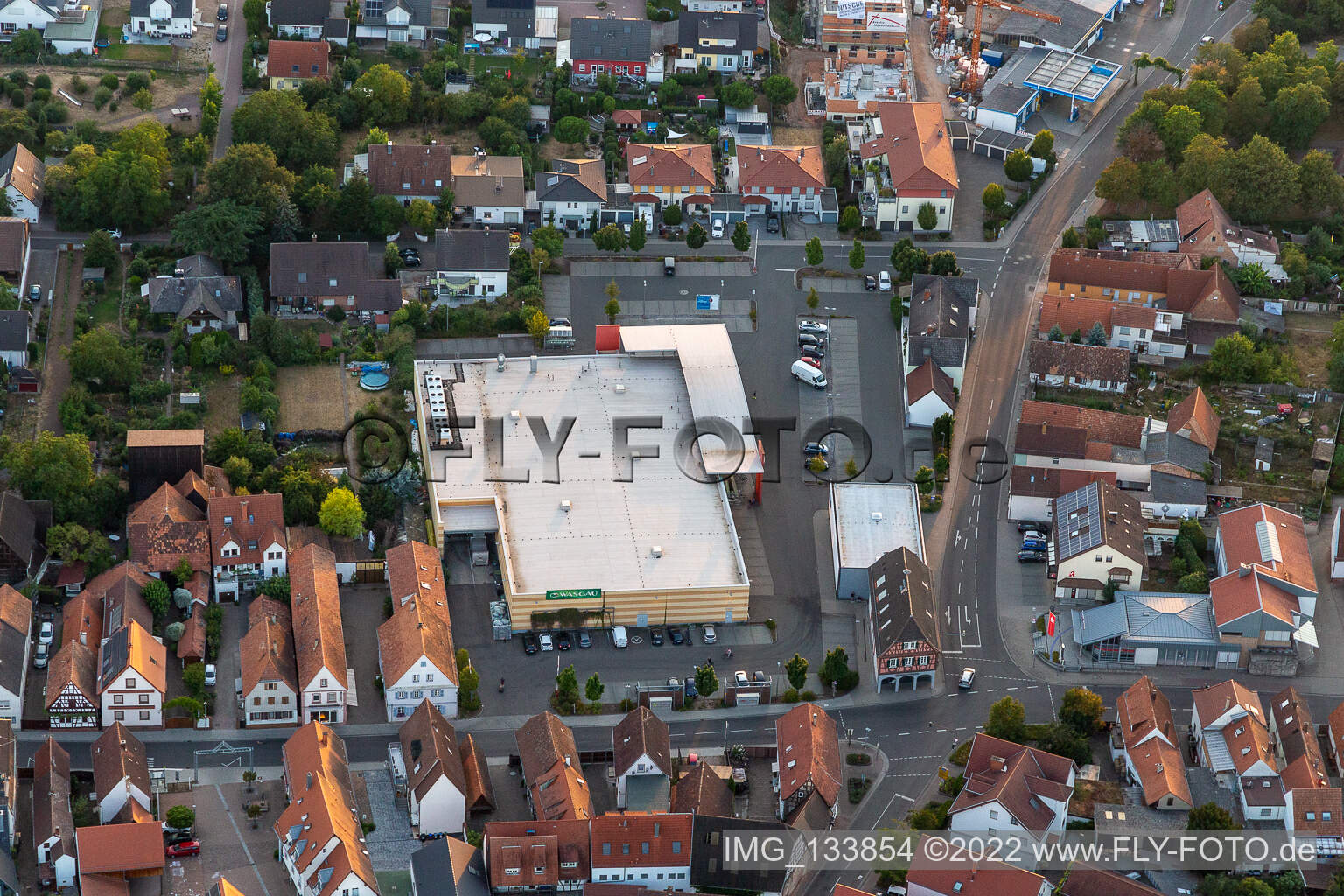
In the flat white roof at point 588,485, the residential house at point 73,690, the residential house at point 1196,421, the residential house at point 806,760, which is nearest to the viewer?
the residential house at point 806,760

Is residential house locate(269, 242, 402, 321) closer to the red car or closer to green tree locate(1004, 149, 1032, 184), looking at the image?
the red car

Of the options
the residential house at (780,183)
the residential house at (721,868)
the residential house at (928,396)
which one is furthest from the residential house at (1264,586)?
the residential house at (780,183)

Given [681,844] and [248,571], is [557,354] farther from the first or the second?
[681,844]

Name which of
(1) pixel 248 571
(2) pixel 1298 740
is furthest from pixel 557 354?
(2) pixel 1298 740

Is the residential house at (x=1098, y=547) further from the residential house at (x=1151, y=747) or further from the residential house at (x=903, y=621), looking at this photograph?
the residential house at (x=1151, y=747)

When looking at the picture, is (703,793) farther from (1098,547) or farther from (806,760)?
(1098,547)

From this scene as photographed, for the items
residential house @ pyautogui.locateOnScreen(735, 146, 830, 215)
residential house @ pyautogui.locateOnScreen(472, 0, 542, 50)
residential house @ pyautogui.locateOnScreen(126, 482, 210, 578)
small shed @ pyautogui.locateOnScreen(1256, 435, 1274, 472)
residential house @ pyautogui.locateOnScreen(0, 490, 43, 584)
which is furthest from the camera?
residential house @ pyautogui.locateOnScreen(472, 0, 542, 50)

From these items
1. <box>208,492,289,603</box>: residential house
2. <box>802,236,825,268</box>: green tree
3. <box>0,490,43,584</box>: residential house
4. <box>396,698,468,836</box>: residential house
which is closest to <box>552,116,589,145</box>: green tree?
<box>802,236,825,268</box>: green tree
